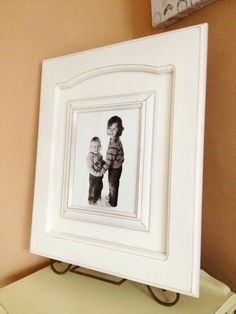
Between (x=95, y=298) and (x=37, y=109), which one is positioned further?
(x=37, y=109)

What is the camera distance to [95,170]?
0.66 metres

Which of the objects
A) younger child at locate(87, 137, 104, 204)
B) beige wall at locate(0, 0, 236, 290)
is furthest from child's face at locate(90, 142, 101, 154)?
beige wall at locate(0, 0, 236, 290)

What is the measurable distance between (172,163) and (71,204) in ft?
0.99

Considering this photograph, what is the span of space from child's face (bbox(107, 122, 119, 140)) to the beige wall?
28 cm

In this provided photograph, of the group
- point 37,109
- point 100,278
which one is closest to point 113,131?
point 37,109

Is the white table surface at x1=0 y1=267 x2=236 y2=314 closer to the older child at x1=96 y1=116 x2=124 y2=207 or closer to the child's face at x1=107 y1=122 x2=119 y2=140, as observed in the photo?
the older child at x1=96 y1=116 x2=124 y2=207

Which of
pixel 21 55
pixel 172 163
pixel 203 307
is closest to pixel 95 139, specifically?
pixel 172 163

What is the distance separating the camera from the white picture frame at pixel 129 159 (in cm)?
53

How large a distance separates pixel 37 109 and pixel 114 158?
328 millimetres

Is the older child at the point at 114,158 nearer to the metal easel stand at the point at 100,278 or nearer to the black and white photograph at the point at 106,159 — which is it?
the black and white photograph at the point at 106,159

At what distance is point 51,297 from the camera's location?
0.62 metres

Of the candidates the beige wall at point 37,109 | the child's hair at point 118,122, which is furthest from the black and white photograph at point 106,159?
the beige wall at point 37,109

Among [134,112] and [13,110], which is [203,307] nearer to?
[134,112]

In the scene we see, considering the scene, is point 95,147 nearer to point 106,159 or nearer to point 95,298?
point 106,159
